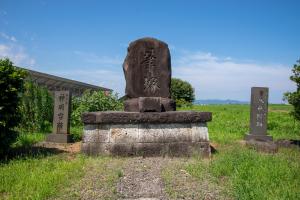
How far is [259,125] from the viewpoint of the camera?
1063cm

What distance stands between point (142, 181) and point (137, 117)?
7.58 ft

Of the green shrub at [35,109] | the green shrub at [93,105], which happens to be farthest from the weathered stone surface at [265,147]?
the green shrub at [35,109]

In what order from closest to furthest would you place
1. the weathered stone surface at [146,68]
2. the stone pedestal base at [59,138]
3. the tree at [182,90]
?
the weathered stone surface at [146,68], the stone pedestal base at [59,138], the tree at [182,90]

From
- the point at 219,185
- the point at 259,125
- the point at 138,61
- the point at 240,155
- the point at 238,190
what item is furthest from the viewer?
the point at 259,125

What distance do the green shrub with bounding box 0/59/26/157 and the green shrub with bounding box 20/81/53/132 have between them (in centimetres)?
550

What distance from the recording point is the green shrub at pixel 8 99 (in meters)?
6.86

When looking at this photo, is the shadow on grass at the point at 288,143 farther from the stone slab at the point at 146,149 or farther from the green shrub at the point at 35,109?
the green shrub at the point at 35,109

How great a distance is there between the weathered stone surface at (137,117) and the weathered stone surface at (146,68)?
42.4 inches

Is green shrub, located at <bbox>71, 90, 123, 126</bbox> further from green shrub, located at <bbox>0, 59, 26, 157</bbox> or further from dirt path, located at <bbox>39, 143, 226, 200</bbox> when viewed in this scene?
dirt path, located at <bbox>39, 143, 226, 200</bbox>

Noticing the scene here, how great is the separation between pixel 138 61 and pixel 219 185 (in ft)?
13.7

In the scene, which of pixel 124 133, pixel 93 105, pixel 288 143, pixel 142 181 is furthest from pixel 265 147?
pixel 93 105

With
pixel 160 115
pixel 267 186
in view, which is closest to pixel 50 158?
pixel 160 115

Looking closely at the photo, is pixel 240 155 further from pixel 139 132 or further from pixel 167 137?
pixel 139 132

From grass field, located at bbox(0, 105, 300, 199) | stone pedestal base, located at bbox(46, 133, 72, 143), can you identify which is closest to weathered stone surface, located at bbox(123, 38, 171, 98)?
grass field, located at bbox(0, 105, 300, 199)
